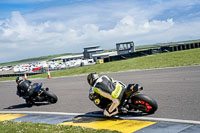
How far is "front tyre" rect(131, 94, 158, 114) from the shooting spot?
6867 mm

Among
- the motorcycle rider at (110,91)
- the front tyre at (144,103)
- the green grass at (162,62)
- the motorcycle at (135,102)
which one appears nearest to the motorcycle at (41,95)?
the motorcycle rider at (110,91)

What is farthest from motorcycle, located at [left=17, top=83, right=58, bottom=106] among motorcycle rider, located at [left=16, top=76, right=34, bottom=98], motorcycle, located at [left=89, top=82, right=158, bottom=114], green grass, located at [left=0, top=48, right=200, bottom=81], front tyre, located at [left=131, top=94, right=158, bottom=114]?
green grass, located at [left=0, top=48, right=200, bottom=81]

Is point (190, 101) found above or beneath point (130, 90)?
beneath

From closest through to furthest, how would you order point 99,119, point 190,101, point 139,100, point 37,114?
1. point 139,100
2. point 99,119
3. point 190,101
4. point 37,114

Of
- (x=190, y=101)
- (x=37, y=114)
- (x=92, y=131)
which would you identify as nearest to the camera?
(x=92, y=131)

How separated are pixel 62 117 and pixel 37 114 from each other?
1470mm

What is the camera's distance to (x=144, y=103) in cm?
690

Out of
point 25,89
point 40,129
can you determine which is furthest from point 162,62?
point 40,129

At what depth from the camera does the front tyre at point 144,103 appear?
6867mm

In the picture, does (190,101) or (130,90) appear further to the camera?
(190,101)

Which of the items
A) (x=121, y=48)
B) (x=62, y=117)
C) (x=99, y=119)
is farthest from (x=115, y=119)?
(x=121, y=48)

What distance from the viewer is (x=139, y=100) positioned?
6.93m

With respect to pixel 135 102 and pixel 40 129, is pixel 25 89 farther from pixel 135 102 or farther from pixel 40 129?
pixel 135 102

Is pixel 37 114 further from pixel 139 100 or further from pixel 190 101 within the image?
pixel 190 101
